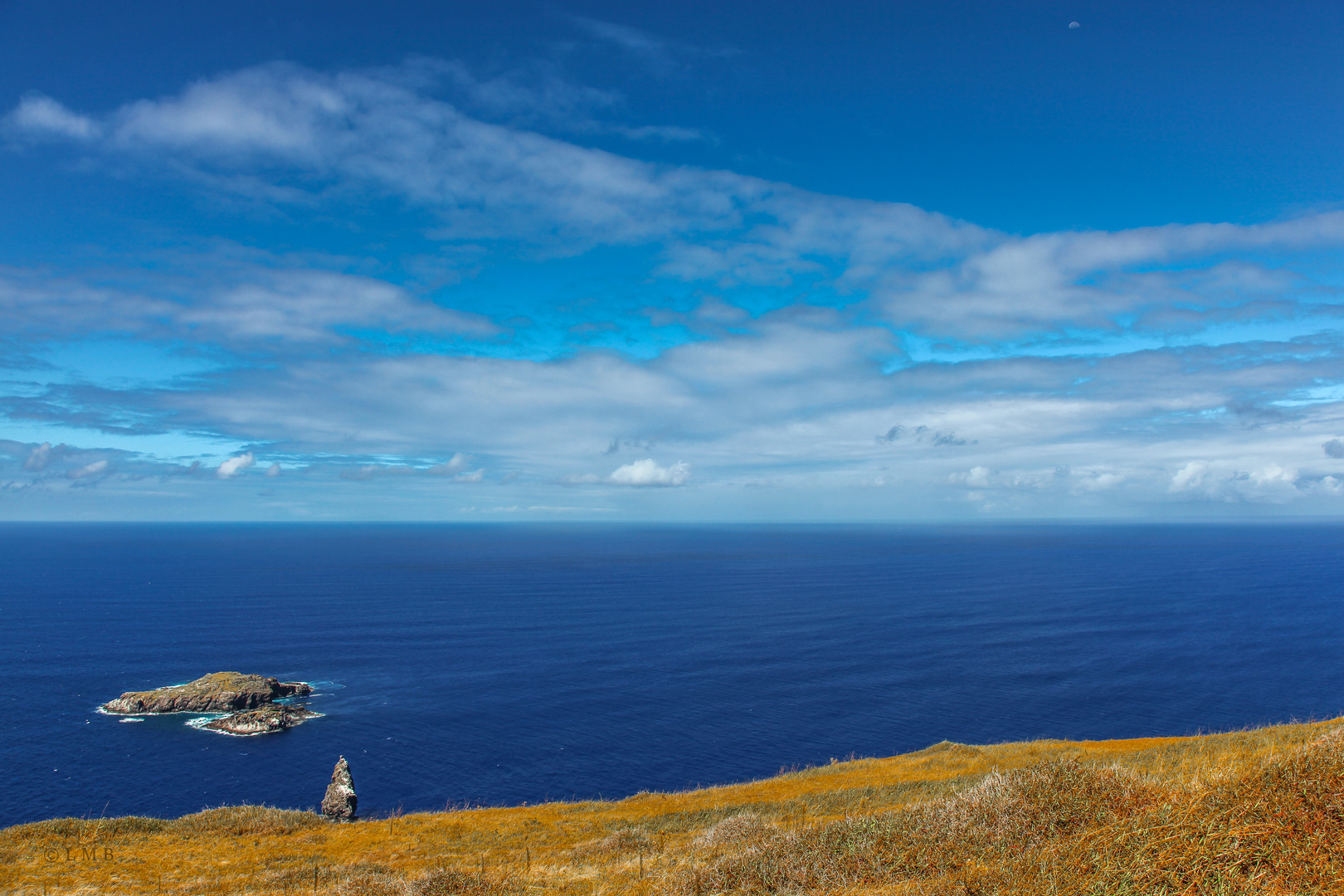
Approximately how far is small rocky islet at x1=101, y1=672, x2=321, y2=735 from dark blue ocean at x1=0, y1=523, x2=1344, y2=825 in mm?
2470

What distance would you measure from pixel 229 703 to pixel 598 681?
44155mm

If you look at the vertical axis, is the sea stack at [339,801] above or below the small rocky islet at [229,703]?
above

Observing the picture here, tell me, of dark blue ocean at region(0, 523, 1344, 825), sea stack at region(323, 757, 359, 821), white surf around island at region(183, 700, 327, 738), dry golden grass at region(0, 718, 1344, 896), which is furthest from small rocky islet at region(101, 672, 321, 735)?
dry golden grass at region(0, 718, 1344, 896)

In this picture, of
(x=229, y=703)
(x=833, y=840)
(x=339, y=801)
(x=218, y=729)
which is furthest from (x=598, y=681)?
(x=833, y=840)

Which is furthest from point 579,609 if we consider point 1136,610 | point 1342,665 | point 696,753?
point 1342,665

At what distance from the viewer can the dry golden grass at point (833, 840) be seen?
12.8m

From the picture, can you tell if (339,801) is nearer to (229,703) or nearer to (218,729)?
(218,729)

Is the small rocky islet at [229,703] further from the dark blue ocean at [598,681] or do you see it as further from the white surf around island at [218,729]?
the dark blue ocean at [598,681]

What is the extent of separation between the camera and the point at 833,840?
1878 cm

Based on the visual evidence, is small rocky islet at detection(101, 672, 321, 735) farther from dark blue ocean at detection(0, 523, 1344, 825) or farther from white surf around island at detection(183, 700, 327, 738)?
dark blue ocean at detection(0, 523, 1344, 825)

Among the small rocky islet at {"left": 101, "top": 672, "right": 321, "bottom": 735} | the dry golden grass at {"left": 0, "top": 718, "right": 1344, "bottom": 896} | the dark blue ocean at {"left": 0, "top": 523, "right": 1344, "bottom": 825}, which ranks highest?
the dry golden grass at {"left": 0, "top": 718, "right": 1344, "bottom": 896}

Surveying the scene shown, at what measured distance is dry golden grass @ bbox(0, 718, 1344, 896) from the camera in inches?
502

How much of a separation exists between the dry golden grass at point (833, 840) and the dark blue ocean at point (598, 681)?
26029 millimetres

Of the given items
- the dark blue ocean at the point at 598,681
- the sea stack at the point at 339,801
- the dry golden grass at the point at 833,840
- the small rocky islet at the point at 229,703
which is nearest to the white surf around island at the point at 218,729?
the small rocky islet at the point at 229,703
